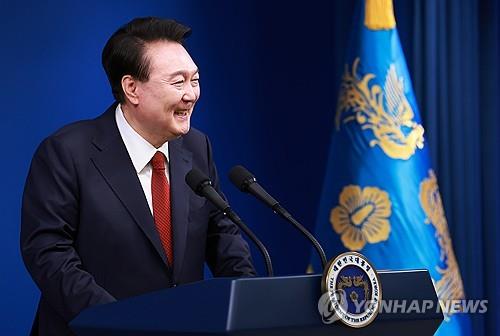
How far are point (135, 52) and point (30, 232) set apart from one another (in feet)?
1.46

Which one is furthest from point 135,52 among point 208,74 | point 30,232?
point 208,74

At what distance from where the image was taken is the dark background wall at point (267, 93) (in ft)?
10.2

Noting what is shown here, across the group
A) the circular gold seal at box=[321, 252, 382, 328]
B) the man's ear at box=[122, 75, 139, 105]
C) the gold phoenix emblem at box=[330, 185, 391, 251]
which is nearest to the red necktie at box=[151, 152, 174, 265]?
the man's ear at box=[122, 75, 139, 105]

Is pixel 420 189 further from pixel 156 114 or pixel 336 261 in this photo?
pixel 336 261

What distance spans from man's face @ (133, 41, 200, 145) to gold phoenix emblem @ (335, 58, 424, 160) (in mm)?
1056

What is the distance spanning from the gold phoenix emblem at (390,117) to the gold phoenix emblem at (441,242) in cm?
13

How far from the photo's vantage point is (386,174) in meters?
3.04

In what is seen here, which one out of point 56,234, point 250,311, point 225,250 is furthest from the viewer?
point 225,250

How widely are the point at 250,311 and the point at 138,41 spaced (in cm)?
89

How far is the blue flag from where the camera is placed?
3033 mm

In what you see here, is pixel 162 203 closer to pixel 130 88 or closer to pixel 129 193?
pixel 129 193

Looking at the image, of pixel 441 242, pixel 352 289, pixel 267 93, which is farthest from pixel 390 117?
pixel 352 289

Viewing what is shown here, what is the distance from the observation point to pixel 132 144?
215 cm

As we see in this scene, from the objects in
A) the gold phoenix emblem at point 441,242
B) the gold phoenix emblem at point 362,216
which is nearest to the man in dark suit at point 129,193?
the gold phoenix emblem at point 362,216
